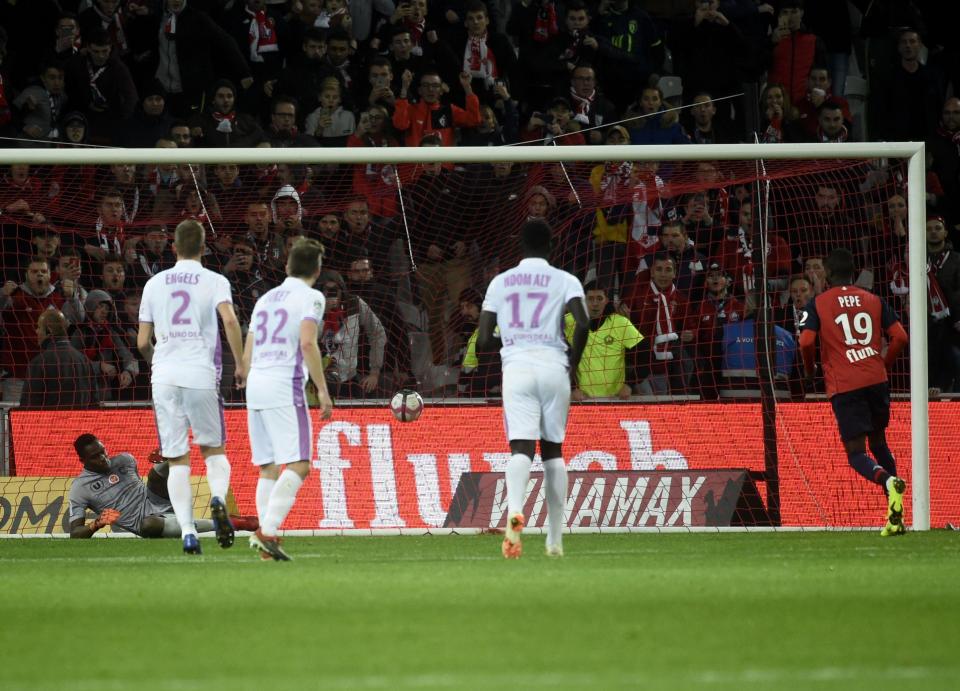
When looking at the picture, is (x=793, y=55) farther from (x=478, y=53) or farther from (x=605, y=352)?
(x=605, y=352)

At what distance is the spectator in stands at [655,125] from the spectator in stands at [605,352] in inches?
150

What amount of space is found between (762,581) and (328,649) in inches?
125

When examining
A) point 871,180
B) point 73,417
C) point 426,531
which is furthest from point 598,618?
point 871,180

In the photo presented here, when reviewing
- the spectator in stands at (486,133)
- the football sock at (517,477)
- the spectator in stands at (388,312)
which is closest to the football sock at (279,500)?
the football sock at (517,477)

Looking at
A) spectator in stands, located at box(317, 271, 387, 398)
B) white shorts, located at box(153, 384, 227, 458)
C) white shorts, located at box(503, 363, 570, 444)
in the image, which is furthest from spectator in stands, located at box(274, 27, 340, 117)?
white shorts, located at box(503, 363, 570, 444)

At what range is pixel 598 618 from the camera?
673 cm

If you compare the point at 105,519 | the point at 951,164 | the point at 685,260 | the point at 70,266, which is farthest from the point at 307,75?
the point at 951,164

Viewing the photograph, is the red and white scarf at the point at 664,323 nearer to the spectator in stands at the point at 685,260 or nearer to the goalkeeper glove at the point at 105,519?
the spectator in stands at the point at 685,260

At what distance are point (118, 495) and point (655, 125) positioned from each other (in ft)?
25.6

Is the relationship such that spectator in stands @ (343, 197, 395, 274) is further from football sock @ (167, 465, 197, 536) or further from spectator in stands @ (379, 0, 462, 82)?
football sock @ (167, 465, 197, 536)

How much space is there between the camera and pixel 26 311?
48.0ft

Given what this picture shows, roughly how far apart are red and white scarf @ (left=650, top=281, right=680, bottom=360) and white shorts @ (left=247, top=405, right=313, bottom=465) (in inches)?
207

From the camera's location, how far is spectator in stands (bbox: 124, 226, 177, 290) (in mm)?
14859

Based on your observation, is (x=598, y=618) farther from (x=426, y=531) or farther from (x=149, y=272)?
(x=149, y=272)
